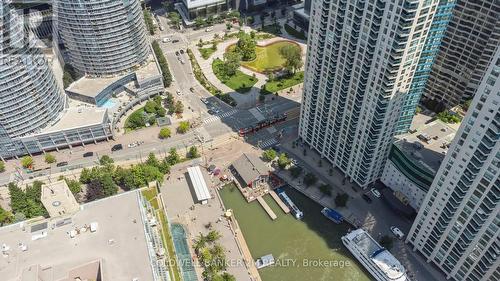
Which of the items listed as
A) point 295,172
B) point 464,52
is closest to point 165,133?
point 295,172

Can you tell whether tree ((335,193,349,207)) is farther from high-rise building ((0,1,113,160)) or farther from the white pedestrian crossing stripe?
high-rise building ((0,1,113,160))

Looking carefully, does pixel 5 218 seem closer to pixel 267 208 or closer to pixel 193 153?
pixel 193 153

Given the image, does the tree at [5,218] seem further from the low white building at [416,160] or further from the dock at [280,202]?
the low white building at [416,160]

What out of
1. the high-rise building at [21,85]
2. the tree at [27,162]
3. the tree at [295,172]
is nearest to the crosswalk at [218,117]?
the tree at [295,172]

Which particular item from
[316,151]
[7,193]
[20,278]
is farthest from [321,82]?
[7,193]

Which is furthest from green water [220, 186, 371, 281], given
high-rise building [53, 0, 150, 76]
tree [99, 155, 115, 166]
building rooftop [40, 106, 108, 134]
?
high-rise building [53, 0, 150, 76]

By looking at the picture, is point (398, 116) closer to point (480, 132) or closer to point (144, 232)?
point (480, 132)
